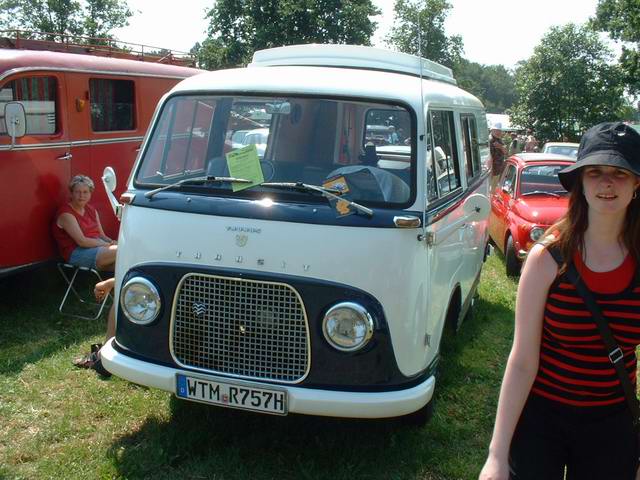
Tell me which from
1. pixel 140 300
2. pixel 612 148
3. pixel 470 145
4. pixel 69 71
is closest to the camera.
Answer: pixel 612 148

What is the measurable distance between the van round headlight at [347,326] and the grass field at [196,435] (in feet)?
2.75

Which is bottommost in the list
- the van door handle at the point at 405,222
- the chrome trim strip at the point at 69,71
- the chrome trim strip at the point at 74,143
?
the van door handle at the point at 405,222

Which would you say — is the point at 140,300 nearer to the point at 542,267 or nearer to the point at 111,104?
the point at 542,267

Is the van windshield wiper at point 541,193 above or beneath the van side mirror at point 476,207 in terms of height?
beneath

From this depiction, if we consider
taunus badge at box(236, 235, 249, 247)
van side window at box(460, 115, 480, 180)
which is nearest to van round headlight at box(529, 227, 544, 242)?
van side window at box(460, 115, 480, 180)

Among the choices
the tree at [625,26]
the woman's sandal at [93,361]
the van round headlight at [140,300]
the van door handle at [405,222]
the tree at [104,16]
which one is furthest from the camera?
the tree at [104,16]

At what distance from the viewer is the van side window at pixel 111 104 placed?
7.71 meters

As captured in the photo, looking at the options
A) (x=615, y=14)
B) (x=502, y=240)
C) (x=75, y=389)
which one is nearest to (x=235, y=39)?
(x=615, y=14)

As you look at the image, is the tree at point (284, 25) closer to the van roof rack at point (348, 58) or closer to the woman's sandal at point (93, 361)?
the van roof rack at point (348, 58)

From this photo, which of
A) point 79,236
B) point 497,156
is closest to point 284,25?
point 497,156

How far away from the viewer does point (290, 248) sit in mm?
3781

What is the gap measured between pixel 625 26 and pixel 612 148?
30.3 meters

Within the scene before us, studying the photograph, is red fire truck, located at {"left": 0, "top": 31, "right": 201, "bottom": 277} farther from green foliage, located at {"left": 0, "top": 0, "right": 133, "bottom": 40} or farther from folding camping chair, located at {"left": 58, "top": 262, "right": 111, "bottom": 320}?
green foliage, located at {"left": 0, "top": 0, "right": 133, "bottom": 40}

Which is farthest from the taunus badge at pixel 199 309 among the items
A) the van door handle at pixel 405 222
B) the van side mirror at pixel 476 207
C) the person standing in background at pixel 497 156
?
the person standing in background at pixel 497 156
